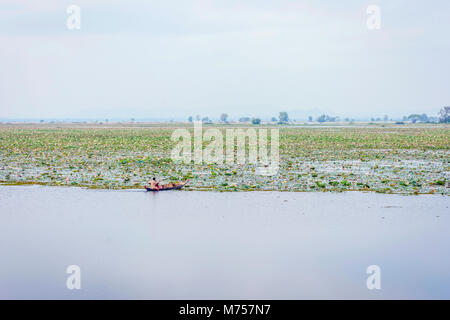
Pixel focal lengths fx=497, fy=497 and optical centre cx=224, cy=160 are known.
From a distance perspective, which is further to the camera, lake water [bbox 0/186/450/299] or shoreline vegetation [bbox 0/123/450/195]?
shoreline vegetation [bbox 0/123/450/195]

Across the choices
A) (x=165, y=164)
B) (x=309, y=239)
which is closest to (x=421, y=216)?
(x=309, y=239)

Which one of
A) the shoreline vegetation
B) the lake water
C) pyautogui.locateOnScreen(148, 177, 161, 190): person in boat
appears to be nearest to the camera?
the lake water

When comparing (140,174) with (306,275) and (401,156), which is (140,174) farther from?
(401,156)

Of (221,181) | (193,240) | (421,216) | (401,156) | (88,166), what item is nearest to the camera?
(193,240)
